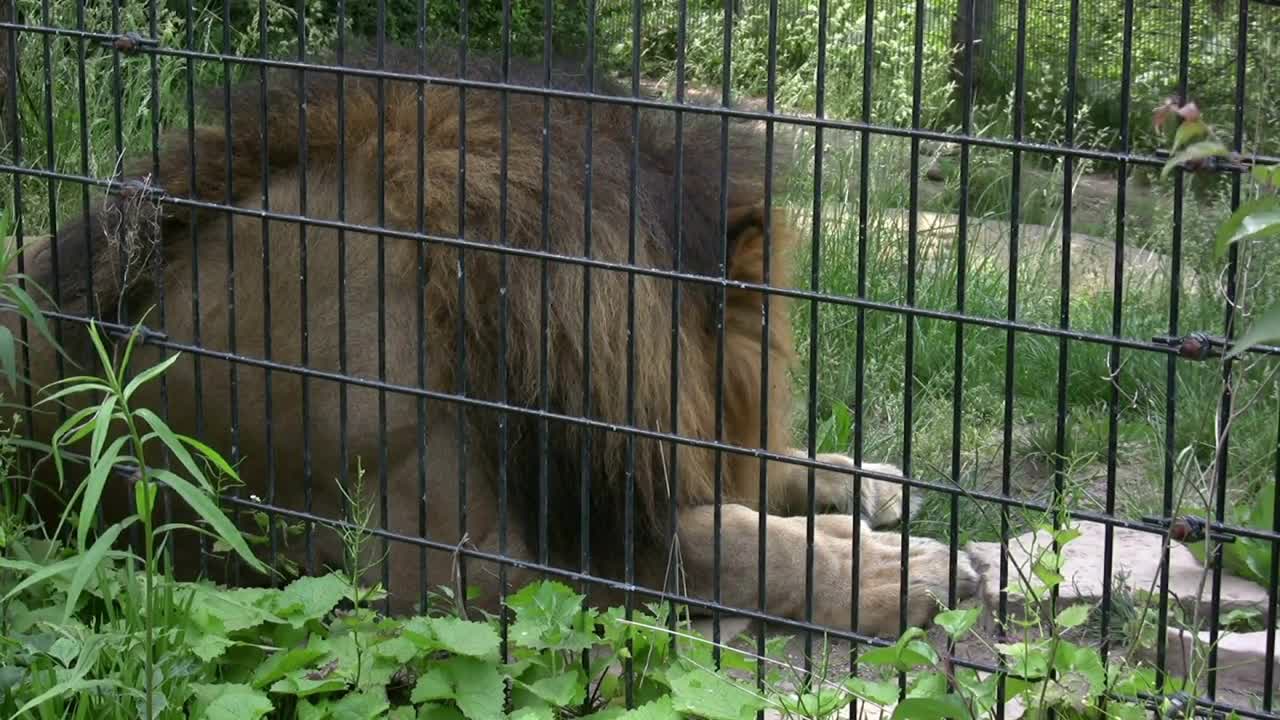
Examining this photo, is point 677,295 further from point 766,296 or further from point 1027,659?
point 1027,659

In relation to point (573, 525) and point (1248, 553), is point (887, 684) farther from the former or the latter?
point (1248, 553)

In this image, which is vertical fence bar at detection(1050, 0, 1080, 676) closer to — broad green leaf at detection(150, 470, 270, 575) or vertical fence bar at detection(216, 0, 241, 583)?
broad green leaf at detection(150, 470, 270, 575)

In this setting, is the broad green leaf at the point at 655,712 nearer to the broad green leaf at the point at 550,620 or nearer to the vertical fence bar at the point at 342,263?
the broad green leaf at the point at 550,620

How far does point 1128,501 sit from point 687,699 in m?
1.73

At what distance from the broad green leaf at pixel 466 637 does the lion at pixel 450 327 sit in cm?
12

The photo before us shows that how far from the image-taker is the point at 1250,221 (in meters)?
1.97

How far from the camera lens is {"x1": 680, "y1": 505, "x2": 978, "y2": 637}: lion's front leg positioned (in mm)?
3580

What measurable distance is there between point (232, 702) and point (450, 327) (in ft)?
2.76

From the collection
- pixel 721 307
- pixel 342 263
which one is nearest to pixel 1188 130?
pixel 721 307

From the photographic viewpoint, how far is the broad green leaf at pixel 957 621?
2643mm

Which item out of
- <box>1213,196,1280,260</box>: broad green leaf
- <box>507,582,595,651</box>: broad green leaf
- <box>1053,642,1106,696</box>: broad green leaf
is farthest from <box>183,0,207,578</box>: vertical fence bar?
<box>1213,196,1280,260</box>: broad green leaf

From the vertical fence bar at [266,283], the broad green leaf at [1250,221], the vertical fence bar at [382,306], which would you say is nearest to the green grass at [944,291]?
the vertical fence bar at [266,283]

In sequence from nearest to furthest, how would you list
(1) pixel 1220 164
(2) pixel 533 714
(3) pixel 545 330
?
(1) pixel 1220 164 → (2) pixel 533 714 → (3) pixel 545 330

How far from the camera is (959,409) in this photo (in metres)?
2.71
